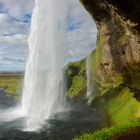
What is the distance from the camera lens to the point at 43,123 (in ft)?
163

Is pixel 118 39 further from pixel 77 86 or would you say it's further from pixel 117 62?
pixel 77 86

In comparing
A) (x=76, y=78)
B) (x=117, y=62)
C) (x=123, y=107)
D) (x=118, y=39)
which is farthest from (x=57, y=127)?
(x=76, y=78)

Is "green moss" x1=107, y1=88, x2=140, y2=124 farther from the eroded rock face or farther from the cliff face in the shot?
the eroded rock face

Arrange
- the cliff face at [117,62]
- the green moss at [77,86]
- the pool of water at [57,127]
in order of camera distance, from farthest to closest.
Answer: the green moss at [77,86] → the pool of water at [57,127] → the cliff face at [117,62]

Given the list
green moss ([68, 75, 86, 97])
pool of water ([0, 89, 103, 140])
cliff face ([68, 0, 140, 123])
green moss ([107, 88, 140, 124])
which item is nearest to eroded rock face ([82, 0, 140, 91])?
cliff face ([68, 0, 140, 123])

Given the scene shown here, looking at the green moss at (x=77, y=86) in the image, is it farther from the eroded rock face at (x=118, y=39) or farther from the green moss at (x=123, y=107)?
the green moss at (x=123, y=107)

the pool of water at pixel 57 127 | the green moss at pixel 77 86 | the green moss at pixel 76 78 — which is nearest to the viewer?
the pool of water at pixel 57 127

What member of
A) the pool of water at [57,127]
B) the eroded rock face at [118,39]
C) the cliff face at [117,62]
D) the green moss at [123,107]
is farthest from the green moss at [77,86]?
the pool of water at [57,127]

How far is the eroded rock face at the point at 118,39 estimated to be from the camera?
2729 centimetres

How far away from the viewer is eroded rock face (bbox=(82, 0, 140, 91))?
89.5 feet

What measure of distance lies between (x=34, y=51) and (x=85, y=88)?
28.5 m

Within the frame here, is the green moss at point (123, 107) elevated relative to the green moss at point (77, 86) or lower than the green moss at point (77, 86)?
lower

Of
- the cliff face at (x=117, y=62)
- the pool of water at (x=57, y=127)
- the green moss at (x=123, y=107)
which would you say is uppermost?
the cliff face at (x=117, y=62)

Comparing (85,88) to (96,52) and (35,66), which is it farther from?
(35,66)
